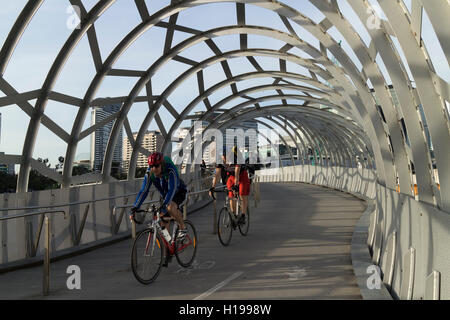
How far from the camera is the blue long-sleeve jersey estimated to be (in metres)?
6.21

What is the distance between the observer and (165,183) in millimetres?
6566

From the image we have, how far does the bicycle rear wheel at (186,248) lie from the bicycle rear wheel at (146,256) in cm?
52

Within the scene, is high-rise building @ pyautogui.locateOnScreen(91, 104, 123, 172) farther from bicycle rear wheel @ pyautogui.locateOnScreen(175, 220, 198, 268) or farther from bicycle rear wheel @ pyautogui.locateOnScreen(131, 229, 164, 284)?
bicycle rear wheel @ pyautogui.locateOnScreen(131, 229, 164, 284)

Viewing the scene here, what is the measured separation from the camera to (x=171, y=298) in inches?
203

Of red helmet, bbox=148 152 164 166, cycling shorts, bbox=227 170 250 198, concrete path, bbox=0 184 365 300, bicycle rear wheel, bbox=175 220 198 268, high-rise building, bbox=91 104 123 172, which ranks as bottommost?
concrete path, bbox=0 184 365 300

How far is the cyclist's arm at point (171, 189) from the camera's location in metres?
6.22

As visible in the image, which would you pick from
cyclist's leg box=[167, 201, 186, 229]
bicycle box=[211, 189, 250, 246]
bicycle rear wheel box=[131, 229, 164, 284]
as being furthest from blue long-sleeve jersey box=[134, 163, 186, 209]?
bicycle box=[211, 189, 250, 246]

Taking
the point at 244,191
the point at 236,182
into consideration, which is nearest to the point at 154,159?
the point at 236,182

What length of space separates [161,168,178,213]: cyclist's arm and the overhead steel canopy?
3.49m

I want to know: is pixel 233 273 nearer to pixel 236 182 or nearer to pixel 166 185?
pixel 166 185

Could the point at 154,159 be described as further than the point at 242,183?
No

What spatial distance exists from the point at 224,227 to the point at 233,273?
250 cm

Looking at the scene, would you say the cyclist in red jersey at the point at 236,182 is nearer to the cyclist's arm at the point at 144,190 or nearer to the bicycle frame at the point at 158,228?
the bicycle frame at the point at 158,228
